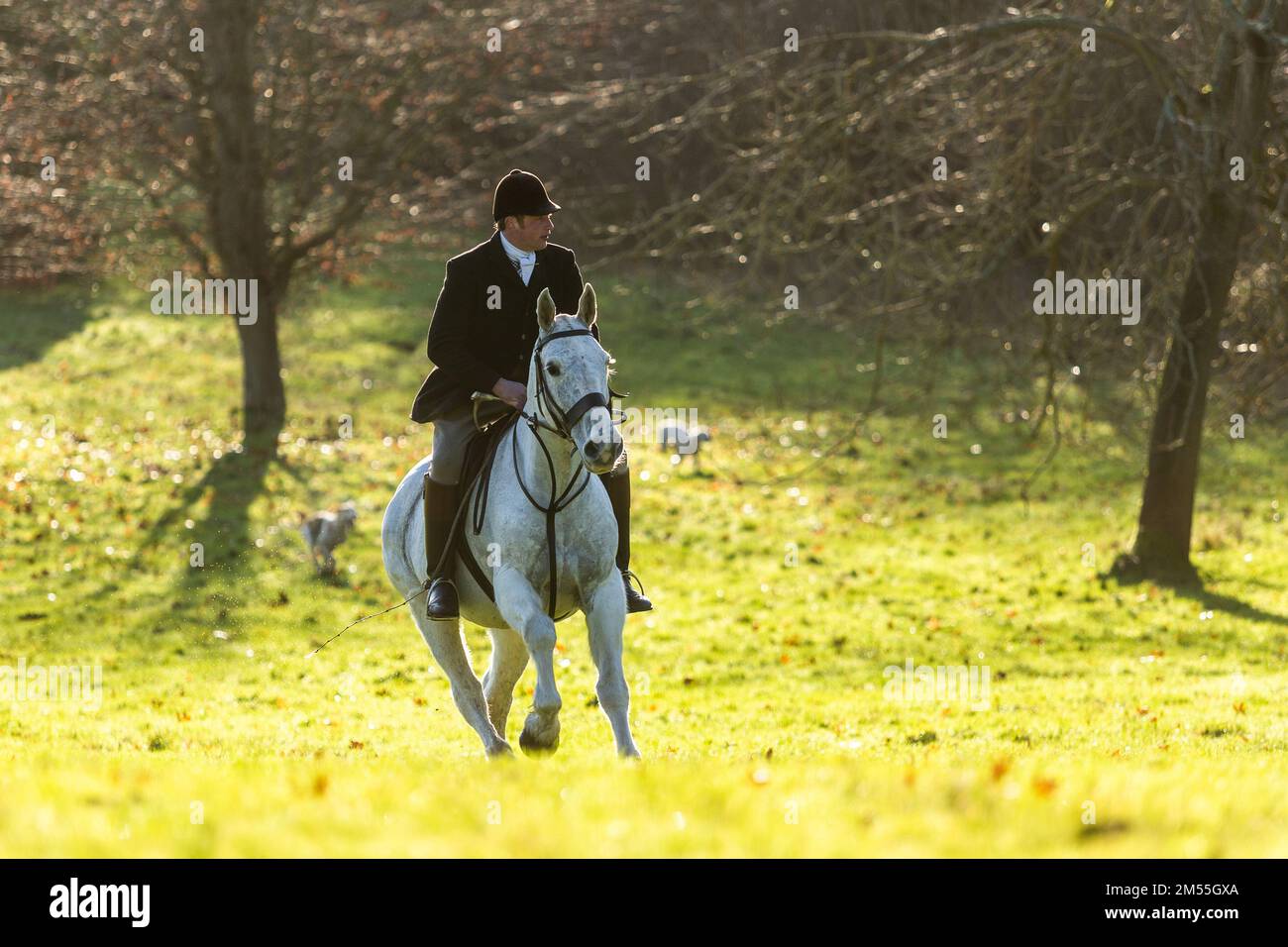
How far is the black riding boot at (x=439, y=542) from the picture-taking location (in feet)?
29.0

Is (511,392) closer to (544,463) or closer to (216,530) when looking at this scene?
(544,463)

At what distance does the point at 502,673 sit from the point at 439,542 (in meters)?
1.23

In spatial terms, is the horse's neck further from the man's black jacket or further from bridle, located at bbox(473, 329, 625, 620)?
the man's black jacket

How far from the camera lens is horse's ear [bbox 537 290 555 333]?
303 inches

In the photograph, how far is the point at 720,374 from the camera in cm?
3816

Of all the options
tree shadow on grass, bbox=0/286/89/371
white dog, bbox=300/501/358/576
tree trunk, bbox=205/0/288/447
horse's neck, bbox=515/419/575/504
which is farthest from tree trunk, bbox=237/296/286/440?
horse's neck, bbox=515/419/575/504

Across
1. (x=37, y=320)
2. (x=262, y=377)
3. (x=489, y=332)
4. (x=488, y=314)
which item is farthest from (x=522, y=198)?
(x=37, y=320)

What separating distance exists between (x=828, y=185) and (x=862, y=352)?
23112 mm

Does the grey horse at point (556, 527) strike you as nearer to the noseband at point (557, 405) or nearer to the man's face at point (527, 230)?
the noseband at point (557, 405)

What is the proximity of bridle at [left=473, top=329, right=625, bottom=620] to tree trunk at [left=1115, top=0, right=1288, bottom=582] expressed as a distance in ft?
31.7

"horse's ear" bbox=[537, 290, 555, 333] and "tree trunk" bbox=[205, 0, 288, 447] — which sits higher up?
"tree trunk" bbox=[205, 0, 288, 447]

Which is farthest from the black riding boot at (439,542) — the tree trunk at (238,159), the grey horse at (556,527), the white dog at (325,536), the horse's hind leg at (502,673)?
the tree trunk at (238,159)

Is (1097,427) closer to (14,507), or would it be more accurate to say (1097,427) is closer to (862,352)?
(862,352)
